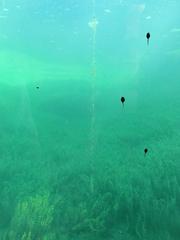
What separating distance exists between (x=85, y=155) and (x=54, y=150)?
6.97 feet

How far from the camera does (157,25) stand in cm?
3042

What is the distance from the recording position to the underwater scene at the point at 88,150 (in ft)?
26.3

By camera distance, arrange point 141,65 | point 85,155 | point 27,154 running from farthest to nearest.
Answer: point 141,65, point 27,154, point 85,155

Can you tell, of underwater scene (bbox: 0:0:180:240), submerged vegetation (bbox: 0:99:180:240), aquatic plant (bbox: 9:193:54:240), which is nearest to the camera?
aquatic plant (bbox: 9:193:54:240)

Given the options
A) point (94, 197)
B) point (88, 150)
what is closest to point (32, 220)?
point (94, 197)

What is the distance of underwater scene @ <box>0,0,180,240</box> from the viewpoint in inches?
316

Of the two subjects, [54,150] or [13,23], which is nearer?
[54,150]

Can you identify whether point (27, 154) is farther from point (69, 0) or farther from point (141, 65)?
point (141, 65)

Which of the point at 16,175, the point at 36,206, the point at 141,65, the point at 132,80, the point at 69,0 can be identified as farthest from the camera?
the point at 132,80

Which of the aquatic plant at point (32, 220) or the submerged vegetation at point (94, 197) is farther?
the submerged vegetation at point (94, 197)

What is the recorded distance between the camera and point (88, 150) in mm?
14719

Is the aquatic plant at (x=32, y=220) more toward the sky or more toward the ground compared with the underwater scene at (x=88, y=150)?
more toward the ground

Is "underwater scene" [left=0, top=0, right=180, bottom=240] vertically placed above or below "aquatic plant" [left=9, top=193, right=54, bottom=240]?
above

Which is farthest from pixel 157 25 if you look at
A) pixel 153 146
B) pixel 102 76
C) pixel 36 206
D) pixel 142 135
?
pixel 102 76
